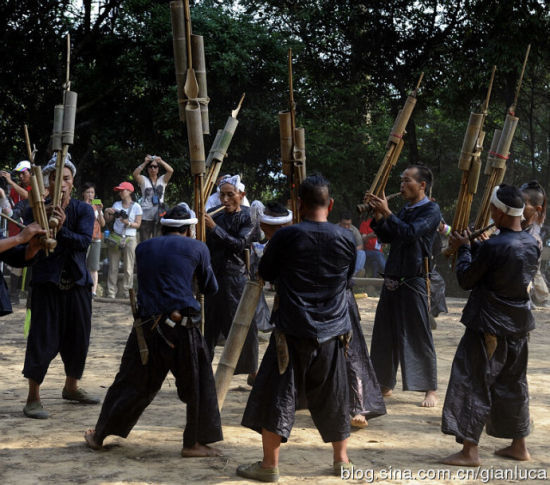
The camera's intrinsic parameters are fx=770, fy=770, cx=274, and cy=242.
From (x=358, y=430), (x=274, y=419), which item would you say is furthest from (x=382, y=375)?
(x=274, y=419)

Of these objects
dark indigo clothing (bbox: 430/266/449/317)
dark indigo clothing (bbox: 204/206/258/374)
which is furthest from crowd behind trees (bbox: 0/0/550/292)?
dark indigo clothing (bbox: 204/206/258/374)

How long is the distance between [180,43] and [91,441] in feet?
9.32

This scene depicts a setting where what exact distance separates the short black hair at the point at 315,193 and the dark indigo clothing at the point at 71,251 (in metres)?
2.21

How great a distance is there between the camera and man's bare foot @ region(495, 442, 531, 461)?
202 inches

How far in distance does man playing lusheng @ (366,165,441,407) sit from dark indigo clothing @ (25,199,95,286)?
2450 mm

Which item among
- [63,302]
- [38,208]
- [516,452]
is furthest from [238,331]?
[516,452]

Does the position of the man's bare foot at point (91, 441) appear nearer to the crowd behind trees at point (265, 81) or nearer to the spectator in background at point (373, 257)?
the spectator in background at point (373, 257)

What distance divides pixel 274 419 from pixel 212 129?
1429 cm

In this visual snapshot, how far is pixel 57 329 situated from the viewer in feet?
20.1

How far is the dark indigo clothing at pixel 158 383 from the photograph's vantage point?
5.04 meters

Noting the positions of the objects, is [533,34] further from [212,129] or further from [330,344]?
[330,344]

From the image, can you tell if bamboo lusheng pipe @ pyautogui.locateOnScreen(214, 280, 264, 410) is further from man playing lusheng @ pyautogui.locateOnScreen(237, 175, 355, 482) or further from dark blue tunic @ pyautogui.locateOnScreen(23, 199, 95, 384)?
dark blue tunic @ pyautogui.locateOnScreen(23, 199, 95, 384)

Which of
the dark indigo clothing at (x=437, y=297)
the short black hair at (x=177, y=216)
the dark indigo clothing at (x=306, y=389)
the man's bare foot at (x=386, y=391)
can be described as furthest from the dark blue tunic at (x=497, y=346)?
the dark indigo clothing at (x=437, y=297)

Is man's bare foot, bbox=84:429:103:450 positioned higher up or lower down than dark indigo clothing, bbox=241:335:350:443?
lower down
